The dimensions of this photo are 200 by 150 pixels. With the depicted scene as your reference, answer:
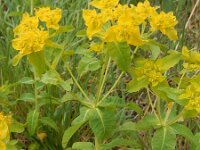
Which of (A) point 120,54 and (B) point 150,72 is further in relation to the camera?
(B) point 150,72

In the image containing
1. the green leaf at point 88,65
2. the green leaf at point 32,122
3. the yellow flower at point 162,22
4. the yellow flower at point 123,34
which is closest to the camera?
the yellow flower at point 123,34

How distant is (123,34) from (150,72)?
182 mm

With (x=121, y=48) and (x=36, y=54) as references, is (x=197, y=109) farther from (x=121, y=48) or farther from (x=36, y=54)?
(x=36, y=54)

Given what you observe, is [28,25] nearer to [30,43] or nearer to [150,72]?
[30,43]

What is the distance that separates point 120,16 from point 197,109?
0.35 metres

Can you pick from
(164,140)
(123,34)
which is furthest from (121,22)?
(164,140)

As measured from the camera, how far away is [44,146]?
2.07 m

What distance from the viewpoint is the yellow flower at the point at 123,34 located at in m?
1.48

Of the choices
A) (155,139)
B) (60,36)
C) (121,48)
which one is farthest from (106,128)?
(60,36)

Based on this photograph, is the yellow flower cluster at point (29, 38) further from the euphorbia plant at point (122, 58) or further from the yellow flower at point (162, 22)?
the yellow flower at point (162, 22)

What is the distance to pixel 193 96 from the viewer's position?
1553mm

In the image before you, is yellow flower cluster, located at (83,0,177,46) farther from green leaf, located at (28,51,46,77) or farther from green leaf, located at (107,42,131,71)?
green leaf, located at (28,51,46,77)

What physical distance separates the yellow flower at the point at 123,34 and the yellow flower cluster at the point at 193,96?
22cm

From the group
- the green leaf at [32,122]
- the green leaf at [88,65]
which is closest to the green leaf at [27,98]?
the green leaf at [32,122]
